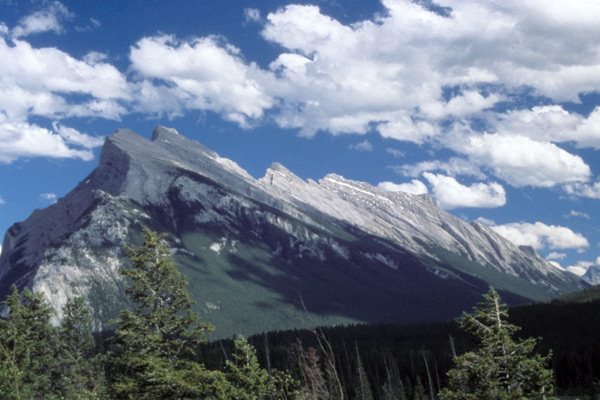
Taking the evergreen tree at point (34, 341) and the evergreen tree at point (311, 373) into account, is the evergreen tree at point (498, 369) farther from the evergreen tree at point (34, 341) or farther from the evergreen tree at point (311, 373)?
the evergreen tree at point (34, 341)

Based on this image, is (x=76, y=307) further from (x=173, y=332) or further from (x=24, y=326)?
(x=173, y=332)

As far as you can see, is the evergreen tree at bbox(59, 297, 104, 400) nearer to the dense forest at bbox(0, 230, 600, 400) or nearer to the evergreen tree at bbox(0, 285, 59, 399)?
the dense forest at bbox(0, 230, 600, 400)

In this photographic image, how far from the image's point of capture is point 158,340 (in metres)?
24.2

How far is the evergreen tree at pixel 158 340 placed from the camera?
22.6 metres

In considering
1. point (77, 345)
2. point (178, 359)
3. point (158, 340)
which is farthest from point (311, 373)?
point (77, 345)

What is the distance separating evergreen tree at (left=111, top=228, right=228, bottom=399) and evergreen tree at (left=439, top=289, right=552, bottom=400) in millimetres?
10430

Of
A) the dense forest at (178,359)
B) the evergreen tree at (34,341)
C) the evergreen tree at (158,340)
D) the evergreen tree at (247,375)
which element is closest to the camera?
the dense forest at (178,359)

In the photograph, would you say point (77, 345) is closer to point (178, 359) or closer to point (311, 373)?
point (178, 359)

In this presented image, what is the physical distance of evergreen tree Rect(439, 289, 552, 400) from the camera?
21.0 m

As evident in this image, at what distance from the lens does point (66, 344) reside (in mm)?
50750

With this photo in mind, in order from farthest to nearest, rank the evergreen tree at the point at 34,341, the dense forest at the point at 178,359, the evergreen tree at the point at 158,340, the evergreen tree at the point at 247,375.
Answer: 1. the evergreen tree at the point at 34,341
2. the evergreen tree at the point at 247,375
3. the evergreen tree at the point at 158,340
4. the dense forest at the point at 178,359

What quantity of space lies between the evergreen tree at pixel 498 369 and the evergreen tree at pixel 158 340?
1043cm

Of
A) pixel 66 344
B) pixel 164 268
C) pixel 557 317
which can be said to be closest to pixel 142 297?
pixel 164 268

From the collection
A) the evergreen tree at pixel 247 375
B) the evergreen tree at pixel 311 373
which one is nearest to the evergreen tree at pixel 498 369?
the evergreen tree at pixel 311 373
